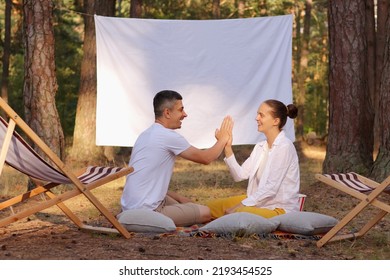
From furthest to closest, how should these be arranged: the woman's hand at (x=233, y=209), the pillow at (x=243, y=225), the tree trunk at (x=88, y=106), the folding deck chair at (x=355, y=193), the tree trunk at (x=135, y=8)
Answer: the tree trunk at (x=135, y=8) → the tree trunk at (x=88, y=106) → the woman's hand at (x=233, y=209) → the pillow at (x=243, y=225) → the folding deck chair at (x=355, y=193)

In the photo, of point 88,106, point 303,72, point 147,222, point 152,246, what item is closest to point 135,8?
point 88,106

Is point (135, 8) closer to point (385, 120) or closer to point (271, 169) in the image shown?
point (385, 120)

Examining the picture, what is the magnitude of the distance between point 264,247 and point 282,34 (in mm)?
4015

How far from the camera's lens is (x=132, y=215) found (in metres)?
5.39

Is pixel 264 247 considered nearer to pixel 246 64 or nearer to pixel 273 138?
pixel 273 138

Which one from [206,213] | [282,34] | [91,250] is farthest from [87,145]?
[91,250]

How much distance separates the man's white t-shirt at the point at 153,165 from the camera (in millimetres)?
5414

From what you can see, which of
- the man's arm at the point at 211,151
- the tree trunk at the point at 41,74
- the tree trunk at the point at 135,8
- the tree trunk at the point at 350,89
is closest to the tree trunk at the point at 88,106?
the tree trunk at the point at 135,8

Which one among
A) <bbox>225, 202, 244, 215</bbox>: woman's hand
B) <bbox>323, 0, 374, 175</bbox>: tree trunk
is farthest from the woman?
<bbox>323, 0, 374, 175</bbox>: tree trunk

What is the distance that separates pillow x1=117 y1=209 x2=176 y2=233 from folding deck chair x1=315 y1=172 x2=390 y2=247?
89cm

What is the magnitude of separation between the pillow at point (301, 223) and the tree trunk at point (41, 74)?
2948mm

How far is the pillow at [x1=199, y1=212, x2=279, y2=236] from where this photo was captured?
Answer: 206 inches

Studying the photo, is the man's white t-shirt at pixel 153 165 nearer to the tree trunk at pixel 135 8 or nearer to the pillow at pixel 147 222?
the pillow at pixel 147 222

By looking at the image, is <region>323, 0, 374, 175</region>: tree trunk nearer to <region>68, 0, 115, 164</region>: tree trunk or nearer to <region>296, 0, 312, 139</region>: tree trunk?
<region>68, 0, 115, 164</region>: tree trunk
